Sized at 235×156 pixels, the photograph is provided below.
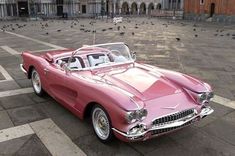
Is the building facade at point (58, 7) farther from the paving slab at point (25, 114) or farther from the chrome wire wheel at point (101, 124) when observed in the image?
the chrome wire wheel at point (101, 124)

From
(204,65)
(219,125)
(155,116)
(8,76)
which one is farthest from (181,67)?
(155,116)

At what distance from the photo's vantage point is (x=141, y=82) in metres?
4.55

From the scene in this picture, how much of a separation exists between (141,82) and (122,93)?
623 mm

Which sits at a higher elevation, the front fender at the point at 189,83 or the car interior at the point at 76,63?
the car interior at the point at 76,63

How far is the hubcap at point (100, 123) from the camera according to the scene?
4.16 meters

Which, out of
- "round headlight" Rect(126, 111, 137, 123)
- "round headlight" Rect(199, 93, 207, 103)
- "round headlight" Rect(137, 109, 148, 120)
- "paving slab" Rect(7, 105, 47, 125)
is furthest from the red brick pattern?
"round headlight" Rect(126, 111, 137, 123)

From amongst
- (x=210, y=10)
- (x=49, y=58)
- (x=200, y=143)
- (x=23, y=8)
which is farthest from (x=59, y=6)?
(x=200, y=143)

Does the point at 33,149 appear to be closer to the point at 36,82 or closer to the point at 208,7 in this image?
the point at 36,82

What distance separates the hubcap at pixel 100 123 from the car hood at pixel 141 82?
0.50 metres

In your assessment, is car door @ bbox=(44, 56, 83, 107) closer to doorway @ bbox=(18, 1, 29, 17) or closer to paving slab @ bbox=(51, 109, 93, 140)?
paving slab @ bbox=(51, 109, 93, 140)

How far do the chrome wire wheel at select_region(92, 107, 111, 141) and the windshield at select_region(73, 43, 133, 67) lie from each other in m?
1.26

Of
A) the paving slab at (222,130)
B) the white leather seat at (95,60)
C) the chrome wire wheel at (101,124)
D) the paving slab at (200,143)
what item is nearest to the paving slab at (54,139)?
the chrome wire wheel at (101,124)

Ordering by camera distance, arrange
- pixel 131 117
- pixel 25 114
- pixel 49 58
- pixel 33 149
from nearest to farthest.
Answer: pixel 131 117, pixel 33 149, pixel 25 114, pixel 49 58

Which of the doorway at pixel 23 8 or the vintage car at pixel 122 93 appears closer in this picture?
the vintage car at pixel 122 93
